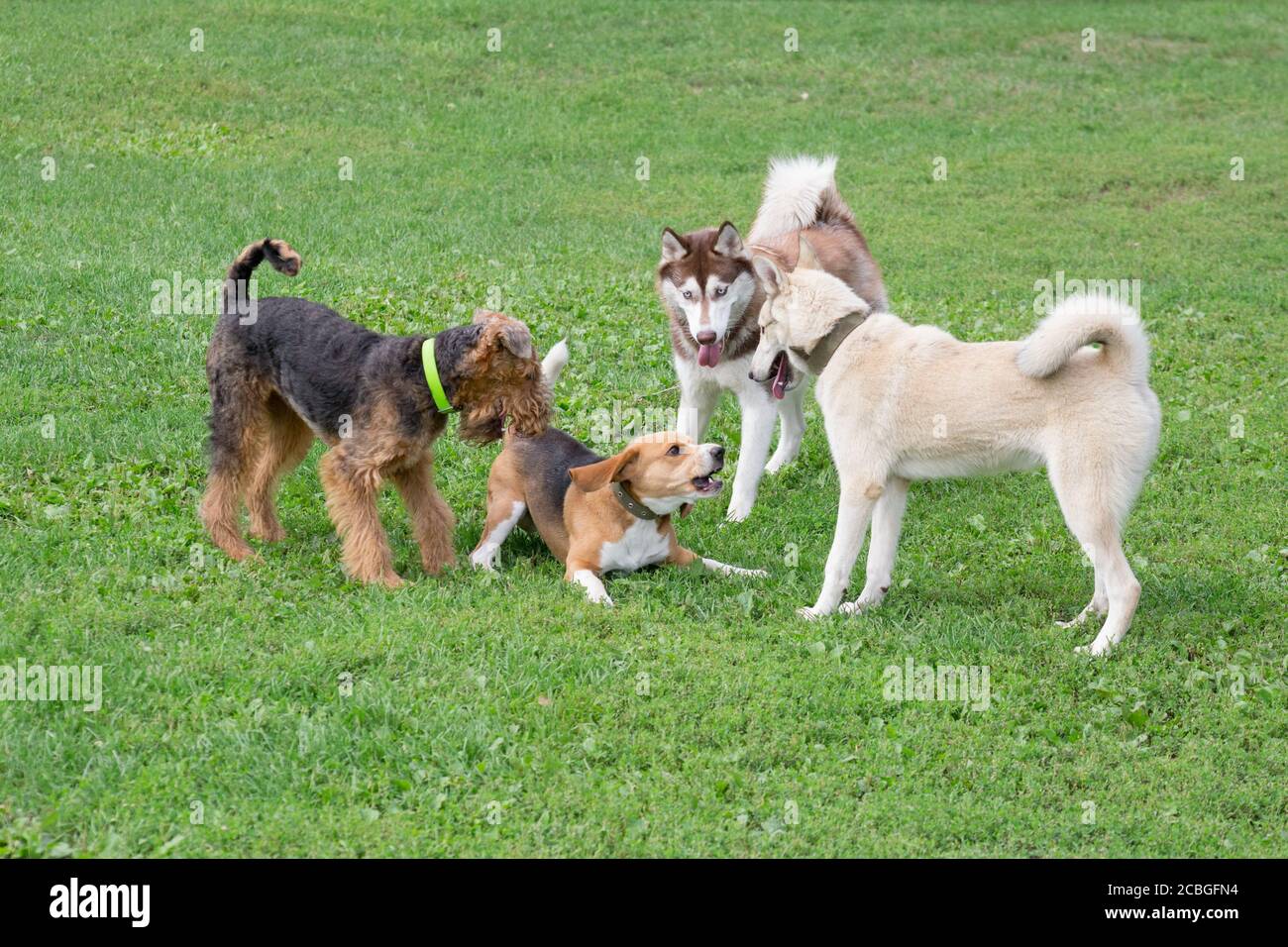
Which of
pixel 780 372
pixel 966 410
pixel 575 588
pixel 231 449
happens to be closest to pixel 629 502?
pixel 575 588

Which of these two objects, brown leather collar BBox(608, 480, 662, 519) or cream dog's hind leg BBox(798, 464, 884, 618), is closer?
cream dog's hind leg BBox(798, 464, 884, 618)

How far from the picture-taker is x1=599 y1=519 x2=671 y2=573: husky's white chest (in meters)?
7.77

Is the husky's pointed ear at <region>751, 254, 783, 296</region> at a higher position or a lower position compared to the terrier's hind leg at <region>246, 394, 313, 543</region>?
higher

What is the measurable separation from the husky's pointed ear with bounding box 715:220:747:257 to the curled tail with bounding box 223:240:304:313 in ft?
9.29

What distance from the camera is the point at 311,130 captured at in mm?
20172

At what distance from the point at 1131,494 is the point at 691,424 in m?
3.51

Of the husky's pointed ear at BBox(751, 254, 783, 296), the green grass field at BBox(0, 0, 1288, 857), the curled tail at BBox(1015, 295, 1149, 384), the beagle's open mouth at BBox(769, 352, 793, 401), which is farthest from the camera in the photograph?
the beagle's open mouth at BBox(769, 352, 793, 401)

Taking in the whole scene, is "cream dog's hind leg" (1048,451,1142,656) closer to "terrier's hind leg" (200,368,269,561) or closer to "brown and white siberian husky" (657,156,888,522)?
"brown and white siberian husky" (657,156,888,522)

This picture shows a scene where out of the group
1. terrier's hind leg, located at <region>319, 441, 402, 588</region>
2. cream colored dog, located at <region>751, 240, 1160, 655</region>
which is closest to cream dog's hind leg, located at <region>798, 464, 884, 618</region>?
cream colored dog, located at <region>751, 240, 1160, 655</region>

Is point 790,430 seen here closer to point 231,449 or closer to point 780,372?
point 780,372

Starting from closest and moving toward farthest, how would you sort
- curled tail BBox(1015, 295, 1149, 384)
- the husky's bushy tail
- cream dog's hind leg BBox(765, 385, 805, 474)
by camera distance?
curled tail BBox(1015, 295, 1149, 384) → cream dog's hind leg BBox(765, 385, 805, 474) → the husky's bushy tail

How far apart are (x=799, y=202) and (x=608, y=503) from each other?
3.75 metres

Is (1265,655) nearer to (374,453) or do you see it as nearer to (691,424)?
(691,424)

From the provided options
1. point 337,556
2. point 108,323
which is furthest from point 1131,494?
point 108,323
